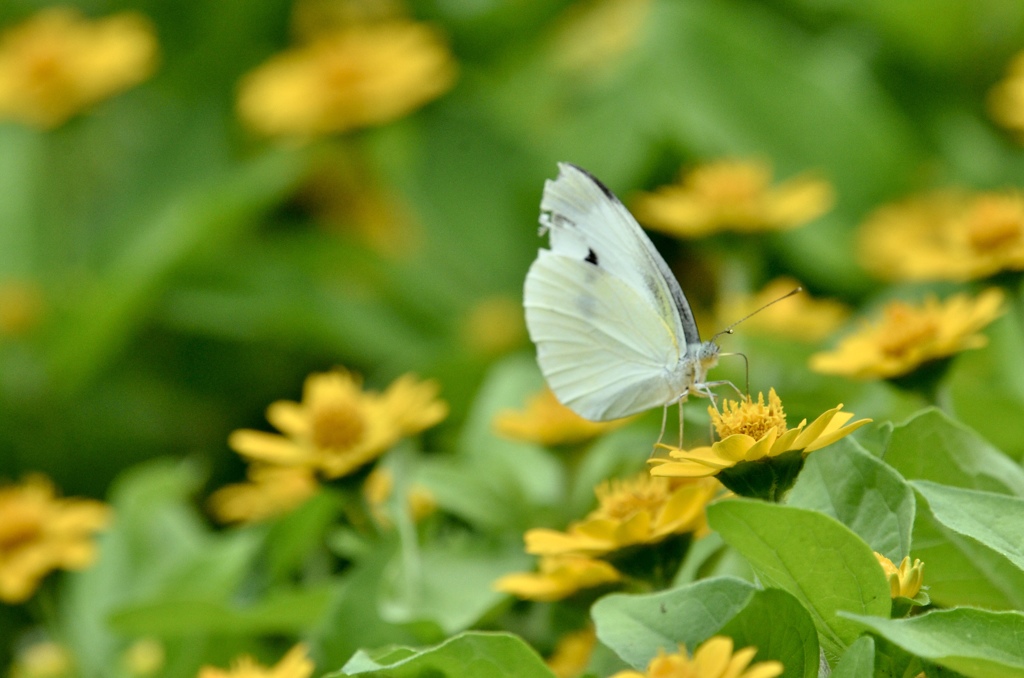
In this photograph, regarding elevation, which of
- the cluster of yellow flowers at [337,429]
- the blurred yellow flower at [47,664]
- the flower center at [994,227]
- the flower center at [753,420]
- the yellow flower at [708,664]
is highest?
the flower center at [753,420]

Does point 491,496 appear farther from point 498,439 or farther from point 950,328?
point 950,328

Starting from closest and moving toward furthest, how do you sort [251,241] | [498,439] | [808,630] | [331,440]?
[808,630] → [331,440] → [498,439] → [251,241]

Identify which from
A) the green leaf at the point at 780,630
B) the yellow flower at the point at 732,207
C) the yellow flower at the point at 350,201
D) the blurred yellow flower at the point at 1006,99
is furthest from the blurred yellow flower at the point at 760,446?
the yellow flower at the point at 350,201

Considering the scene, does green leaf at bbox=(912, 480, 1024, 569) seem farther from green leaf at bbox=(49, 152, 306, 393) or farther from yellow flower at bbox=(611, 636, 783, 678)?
green leaf at bbox=(49, 152, 306, 393)

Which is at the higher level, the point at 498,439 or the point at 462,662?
the point at 462,662

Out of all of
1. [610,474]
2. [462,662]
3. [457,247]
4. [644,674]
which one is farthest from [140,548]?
[457,247]

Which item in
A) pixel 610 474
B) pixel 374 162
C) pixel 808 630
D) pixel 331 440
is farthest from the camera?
pixel 374 162

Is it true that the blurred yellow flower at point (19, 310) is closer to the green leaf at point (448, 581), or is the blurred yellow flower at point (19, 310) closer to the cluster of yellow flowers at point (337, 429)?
the cluster of yellow flowers at point (337, 429)
